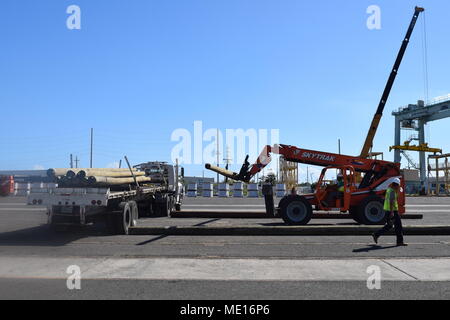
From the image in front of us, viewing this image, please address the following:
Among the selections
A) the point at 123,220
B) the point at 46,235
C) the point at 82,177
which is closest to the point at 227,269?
the point at 123,220

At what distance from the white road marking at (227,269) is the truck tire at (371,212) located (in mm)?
6110

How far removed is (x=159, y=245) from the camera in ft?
33.2

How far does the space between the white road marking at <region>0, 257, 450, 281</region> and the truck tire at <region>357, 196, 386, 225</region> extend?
6110mm

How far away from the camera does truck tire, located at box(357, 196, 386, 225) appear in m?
14.3

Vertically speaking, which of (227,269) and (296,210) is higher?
(296,210)

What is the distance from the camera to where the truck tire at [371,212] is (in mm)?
14328

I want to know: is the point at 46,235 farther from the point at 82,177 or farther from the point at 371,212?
the point at 371,212

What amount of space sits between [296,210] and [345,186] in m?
2.07

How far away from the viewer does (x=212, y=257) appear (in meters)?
8.58

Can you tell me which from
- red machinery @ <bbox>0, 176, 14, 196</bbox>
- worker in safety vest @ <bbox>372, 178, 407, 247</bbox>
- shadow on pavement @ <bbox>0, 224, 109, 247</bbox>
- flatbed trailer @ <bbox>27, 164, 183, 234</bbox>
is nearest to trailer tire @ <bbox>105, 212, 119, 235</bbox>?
flatbed trailer @ <bbox>27, 164, 183, 234</bbox>
